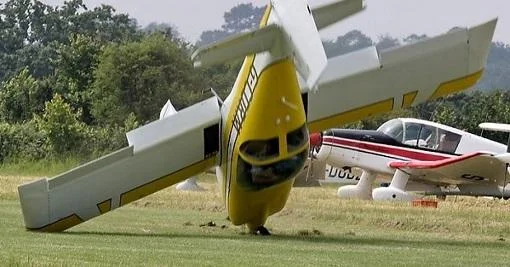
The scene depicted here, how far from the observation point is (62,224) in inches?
669

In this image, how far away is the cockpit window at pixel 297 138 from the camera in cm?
1544

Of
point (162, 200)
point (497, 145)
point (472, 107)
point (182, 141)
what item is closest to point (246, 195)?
point (182, 141)

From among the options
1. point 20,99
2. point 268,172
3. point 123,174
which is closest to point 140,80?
point 20,99

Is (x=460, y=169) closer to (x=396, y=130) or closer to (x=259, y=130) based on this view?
(x=396, y=130)

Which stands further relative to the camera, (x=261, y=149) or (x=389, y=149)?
(x=389, y=149)

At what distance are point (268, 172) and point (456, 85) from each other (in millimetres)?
3397

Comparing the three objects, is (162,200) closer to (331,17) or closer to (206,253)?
(331,17)

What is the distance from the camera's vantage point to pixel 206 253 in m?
13.0

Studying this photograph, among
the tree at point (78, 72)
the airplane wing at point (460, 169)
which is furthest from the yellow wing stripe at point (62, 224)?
the tree at point (78, 72)

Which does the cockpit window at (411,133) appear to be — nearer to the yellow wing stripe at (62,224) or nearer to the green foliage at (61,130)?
the yellow wing stripe at (62,224)

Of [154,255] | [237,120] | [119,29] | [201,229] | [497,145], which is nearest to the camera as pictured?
[154,255]

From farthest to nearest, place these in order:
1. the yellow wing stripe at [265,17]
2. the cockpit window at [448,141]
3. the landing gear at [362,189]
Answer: the cockpit window at [448,141] → the landing gear at [362,189] → the yellow wing stripe at [265,17]

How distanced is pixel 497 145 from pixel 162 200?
30.1 ft

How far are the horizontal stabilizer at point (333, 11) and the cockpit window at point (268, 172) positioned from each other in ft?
5.53
